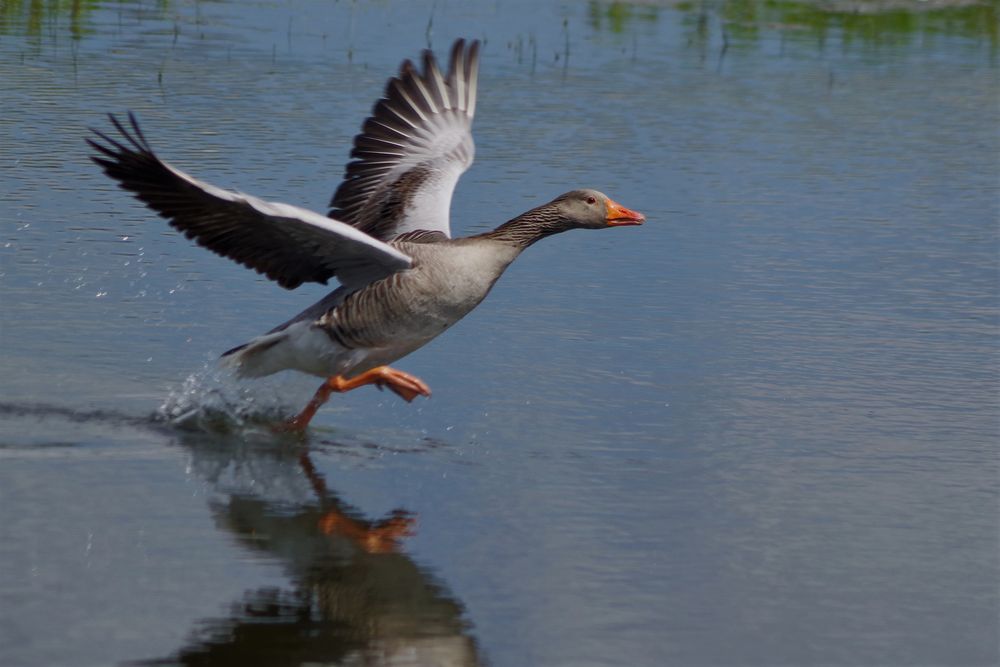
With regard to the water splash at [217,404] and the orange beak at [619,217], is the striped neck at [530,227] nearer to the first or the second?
the orange beak at [619,217]

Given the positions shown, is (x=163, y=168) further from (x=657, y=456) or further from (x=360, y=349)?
(x=657, y=456)

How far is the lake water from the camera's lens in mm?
4691

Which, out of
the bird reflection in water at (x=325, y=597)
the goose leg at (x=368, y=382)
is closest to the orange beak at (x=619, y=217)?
the goose leg at (x=368, y=382)

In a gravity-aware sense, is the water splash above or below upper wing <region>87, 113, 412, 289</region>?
below

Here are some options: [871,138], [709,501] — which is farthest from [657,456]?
[871,138]

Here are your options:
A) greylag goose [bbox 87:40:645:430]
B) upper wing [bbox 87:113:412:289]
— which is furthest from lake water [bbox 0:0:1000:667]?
upper wing [bbox 87:113:412:289]

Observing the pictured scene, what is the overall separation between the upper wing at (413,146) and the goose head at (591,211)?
76cm

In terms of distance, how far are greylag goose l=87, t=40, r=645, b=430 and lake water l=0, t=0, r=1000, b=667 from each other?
27cm

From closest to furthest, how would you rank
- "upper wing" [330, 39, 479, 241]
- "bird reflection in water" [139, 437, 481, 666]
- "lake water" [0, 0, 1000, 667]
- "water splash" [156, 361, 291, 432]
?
1. "bird reflection in water" [139, 437, 481, 666]
2. "lake water" [0, 0, 1000, 667]
3. "water splash" [156, 361, 291, 432]
4. "upper wing" [330, 39, 479, 241]

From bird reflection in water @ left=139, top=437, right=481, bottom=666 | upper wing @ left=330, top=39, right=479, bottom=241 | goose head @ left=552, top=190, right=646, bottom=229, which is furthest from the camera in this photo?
upper wing @ left=330, top=39, right=479, bottom=241

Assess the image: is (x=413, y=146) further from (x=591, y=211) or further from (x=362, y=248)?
(x=362, y=248)

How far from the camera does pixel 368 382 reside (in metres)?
6.66

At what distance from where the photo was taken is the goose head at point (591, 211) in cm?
702

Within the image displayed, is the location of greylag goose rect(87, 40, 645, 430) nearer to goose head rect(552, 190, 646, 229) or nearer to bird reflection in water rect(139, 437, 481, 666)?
goose head rect(552, 190, 646, 229)
